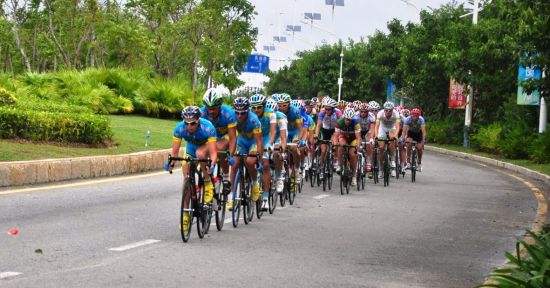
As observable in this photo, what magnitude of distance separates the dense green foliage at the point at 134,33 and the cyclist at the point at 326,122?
31857 millimetres

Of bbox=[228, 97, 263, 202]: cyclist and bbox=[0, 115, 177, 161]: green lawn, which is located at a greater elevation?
bbox=[228, 97, 263, 202]: cyclist

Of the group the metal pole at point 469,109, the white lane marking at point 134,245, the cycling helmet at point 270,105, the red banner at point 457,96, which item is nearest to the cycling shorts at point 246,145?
the cycling helmet at point 270,105

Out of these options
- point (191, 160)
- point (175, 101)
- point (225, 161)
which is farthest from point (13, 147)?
point (175, 101)

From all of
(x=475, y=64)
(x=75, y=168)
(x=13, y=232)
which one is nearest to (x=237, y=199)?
(x=13, y=232)

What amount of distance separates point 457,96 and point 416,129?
23.8 metres

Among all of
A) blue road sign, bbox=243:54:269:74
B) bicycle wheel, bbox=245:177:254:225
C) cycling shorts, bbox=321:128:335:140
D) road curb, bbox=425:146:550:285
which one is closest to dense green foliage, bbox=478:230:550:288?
road curb, bbox=425:146:550:285

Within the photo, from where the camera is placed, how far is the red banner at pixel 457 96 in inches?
1962

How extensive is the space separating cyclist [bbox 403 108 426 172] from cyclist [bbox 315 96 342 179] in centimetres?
415

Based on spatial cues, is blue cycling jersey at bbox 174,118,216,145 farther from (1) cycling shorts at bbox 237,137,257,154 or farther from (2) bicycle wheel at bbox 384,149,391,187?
(2) bicycle wheel at bbox 384,149,391,187

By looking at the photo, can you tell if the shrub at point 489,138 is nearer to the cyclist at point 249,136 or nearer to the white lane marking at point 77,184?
the white lane marking at point 77,184

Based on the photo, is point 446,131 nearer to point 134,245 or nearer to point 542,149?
point 542,149

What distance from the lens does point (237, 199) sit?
14312 millimetres

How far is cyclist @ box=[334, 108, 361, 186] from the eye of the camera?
21.5 meters

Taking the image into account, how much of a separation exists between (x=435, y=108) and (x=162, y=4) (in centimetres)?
1586
